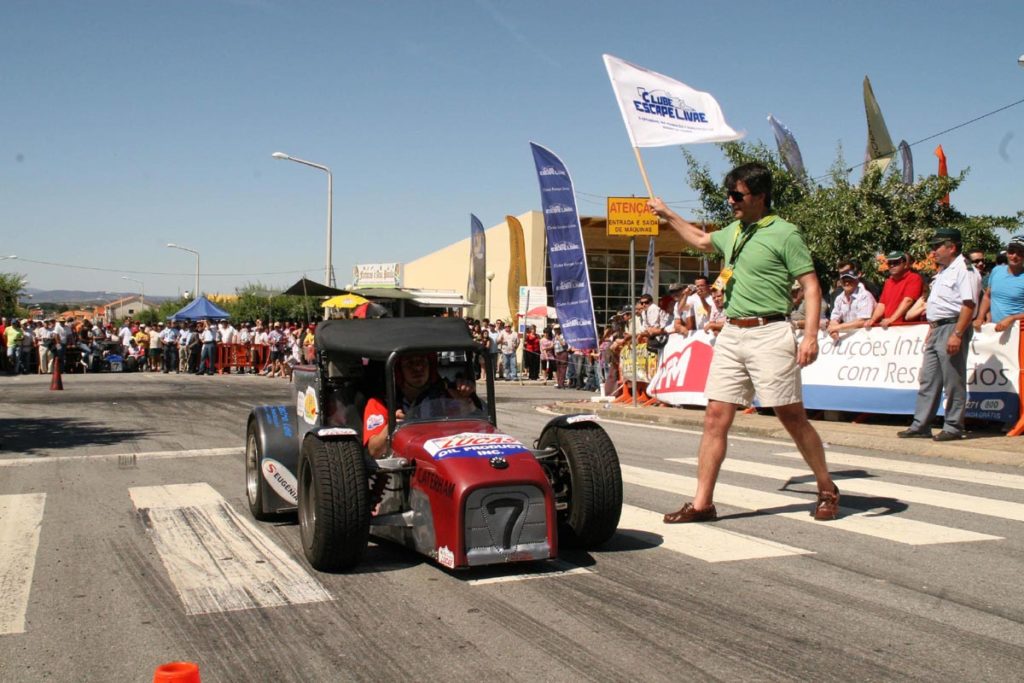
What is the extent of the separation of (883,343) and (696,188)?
21134 mm

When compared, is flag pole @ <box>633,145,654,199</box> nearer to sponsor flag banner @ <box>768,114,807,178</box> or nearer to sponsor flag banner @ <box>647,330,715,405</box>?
sponsor flag banner @ <box>647,330,715,405</box>

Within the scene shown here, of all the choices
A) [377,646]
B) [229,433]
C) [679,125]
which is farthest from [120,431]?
[377,646]

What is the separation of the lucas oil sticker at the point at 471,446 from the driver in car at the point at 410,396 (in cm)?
53

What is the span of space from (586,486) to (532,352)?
25.1m

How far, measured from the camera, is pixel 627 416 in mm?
14984

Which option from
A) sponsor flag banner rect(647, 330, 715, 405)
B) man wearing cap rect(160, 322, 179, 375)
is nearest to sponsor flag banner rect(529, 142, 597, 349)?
sponsor flag banner rect(647, 330, 715, 405)

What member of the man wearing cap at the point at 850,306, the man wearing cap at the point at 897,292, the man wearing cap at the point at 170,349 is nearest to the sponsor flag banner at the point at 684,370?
the man wearing cap at the point at 850,306

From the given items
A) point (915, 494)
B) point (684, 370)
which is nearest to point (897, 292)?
point (684, 370)

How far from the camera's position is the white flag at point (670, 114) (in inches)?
407

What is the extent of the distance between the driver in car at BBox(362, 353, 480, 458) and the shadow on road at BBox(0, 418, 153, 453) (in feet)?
22.0

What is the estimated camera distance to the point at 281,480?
21.0 ft

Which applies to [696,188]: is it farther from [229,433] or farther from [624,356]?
[229,433]

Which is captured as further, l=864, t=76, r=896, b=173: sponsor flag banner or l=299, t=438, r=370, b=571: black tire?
l=864, t=76, r=896, b=173: sponsor flag banner

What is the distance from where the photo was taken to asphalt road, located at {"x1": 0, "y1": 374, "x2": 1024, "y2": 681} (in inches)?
147
